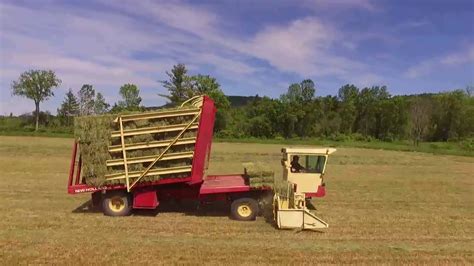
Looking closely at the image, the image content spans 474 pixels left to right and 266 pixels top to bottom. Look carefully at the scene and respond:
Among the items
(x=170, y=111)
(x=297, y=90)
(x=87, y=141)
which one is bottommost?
(x=87, y=141)

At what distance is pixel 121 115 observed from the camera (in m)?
12.4

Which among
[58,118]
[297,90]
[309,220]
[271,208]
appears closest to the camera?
[309,220]

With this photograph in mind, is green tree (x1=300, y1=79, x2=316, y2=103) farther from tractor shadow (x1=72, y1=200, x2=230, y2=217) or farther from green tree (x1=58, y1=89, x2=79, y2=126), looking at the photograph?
tractor shadow (x1=72, y1=200, x2=230, y2=217)

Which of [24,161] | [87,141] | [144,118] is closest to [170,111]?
[144,118]

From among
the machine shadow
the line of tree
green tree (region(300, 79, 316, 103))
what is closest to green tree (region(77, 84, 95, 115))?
the line of tree

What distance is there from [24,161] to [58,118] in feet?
206

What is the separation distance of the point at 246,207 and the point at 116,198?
136 inches

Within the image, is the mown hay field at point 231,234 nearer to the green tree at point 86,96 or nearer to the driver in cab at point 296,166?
the driver in cab at point 296,166

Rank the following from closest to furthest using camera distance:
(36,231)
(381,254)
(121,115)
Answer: (381,254) < (36,231) < (121,115)

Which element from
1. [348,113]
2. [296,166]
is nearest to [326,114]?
[348,113]

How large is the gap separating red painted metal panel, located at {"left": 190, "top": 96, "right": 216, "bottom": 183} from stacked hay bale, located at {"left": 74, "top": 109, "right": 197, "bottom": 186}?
0.16m

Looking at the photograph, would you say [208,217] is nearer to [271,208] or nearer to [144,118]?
[271,208]

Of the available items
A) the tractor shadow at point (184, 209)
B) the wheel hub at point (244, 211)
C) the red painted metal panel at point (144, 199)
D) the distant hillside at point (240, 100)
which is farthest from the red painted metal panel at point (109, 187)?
the distant hillside at point (240, 100)

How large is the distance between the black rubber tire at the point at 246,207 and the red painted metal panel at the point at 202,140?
1150 millimetres
